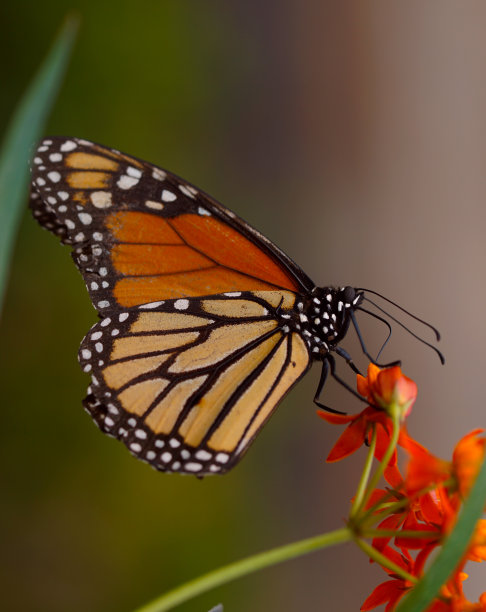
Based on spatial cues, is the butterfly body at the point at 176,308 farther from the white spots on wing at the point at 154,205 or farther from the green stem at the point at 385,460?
the green stem at the point at 385,460

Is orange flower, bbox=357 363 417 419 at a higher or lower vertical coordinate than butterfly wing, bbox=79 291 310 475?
higher

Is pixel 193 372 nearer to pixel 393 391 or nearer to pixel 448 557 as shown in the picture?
pixel 393 391

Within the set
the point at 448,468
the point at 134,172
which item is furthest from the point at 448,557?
the point at 134,172

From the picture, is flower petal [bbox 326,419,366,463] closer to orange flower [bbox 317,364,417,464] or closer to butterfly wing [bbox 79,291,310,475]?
orange flower [bbox 317,364,417,464]

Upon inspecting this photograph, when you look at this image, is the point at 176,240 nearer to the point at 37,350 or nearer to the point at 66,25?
the point at 66,25

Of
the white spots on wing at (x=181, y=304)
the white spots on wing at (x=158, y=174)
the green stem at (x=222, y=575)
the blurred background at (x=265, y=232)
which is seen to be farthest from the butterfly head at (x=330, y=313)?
the blurred background at (x=265, y=232)

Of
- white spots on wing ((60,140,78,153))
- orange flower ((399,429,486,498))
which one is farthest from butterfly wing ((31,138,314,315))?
orange flower ((399,429,486,498))

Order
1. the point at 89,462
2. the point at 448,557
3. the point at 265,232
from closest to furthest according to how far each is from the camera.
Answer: the point at 448,557 → the point at 89,462 → the point at 265,232
